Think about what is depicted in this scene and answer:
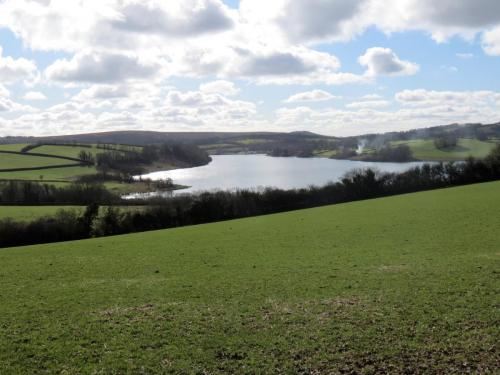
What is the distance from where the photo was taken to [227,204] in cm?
6419

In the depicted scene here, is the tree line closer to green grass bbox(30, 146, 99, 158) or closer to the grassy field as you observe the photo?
the grassy field

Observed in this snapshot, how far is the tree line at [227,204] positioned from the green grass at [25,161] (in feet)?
234

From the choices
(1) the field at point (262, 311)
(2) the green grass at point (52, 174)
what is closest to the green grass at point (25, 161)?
(2) the green grass at point (52, 174)

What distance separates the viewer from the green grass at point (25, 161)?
5048 inches

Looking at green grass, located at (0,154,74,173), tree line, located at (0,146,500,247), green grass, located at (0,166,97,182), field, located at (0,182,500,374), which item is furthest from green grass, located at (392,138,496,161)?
green grass, located at (0,154,74,173)

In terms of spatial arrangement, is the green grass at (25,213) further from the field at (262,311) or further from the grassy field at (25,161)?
the grassy field at (25,161)

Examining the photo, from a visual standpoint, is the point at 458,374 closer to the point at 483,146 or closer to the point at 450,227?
the point at 450,227

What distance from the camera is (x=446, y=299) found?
1270cm

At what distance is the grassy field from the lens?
128150 mm

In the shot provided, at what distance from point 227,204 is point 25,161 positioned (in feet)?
315

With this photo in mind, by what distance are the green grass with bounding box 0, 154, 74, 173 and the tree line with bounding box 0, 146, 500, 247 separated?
71.2 meters

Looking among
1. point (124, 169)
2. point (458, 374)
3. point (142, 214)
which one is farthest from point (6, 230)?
point (124, 169)

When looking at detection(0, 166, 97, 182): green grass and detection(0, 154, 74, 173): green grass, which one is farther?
detection(0, 154, 74, 173): green grass

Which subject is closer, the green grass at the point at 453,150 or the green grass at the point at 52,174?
the green grass at the point at 52,174
